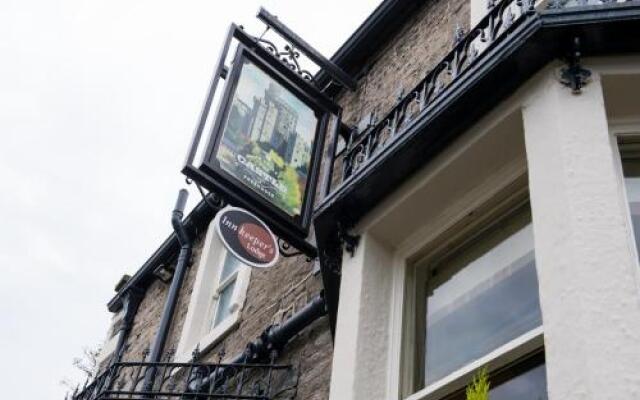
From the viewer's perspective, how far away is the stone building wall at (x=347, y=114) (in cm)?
716

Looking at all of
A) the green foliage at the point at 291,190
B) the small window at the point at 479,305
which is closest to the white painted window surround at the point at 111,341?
the green foliage at the point at 291,190

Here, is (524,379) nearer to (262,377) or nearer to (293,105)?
(262,377)

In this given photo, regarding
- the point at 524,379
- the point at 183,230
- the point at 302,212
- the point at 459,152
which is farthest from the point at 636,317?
the point at 183,230

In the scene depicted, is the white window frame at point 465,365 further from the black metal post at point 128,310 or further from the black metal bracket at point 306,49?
the black metal post at point 128,310

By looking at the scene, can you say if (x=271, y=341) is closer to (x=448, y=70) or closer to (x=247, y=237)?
(x=247, y=237)

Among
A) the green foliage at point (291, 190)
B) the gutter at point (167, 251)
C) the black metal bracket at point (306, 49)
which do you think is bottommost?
the green foliage at point (291, 190)

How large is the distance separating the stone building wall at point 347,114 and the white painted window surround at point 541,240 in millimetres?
1560

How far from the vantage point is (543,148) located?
14.6 feet

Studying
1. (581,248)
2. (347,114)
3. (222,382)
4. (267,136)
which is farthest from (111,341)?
(581,248)

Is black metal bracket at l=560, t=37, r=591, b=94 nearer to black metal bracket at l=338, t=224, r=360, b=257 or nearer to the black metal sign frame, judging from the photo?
black metal bracket at l=338, t=224, r=360, b=257

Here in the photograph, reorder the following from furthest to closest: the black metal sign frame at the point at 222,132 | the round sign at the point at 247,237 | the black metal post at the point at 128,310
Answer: the black metal post at the point at 128,310
the black metal sign frame at the point at 222,132
the round sign at the point at 247,237

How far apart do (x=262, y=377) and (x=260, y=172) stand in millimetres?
1807

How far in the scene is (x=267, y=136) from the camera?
7691 mm

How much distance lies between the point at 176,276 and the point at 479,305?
6.76m
